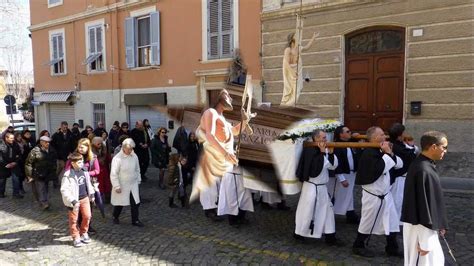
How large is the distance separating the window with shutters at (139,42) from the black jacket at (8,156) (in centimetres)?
711

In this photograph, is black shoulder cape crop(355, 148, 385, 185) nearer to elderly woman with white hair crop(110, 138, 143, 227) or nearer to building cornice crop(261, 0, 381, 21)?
elderly woman with white hair crop(110, 138, 143, 227)

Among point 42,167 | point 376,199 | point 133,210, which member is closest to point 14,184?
point 42,167

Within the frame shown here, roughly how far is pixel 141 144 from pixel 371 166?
6.47 meters

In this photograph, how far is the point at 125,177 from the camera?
21.2ft

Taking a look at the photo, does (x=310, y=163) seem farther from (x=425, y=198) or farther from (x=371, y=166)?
(x=425, y=198)

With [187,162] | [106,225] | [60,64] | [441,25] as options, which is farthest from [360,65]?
[60,64]

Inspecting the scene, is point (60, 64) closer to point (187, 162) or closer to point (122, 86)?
point (122, 86)

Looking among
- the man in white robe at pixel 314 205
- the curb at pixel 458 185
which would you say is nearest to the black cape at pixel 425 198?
the man in white robe at pixel 314 205

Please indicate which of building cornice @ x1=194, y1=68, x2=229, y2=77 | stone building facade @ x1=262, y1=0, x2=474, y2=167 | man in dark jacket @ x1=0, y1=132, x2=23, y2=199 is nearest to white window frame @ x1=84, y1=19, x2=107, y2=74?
building cornice @ x1=194, y1=68, x2=229, y2=77

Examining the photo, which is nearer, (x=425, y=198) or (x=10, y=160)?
(x=425, y=198)

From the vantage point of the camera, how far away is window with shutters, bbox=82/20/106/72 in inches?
674

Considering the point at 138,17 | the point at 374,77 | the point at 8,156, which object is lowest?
the point at 8,156

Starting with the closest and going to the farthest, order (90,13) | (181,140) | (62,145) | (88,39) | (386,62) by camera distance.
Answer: (181,140)
(62,145)
(386,62)
(90,13)
(88,39)

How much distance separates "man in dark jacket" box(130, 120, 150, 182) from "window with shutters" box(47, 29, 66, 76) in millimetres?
10650
